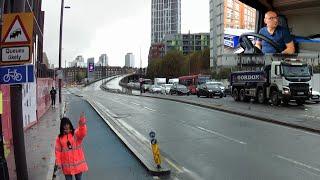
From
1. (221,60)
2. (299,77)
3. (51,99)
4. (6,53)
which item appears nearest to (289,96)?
(299,77)

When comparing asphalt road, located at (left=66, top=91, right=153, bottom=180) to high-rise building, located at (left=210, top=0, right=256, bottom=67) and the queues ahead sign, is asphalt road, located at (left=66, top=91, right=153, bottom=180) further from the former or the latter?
high-rise building, located at (left=210, top=0, right=256, bottom=67)

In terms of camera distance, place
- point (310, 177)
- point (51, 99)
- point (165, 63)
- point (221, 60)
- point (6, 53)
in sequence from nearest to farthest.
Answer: point (6, 53) → point (310, 177) → point (51, 99) → point (221, 60) → point (165, 63)

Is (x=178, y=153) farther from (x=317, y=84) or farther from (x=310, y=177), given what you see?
(x=317, y=84)

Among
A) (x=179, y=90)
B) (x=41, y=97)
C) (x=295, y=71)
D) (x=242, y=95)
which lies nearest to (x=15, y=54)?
(x=41, y=97)

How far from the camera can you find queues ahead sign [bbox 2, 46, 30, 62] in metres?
9.48

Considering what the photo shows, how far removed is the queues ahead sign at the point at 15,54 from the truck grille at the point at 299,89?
28233 millimetres

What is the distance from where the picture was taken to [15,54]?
9.52 metres

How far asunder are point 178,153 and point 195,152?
18.6 inches

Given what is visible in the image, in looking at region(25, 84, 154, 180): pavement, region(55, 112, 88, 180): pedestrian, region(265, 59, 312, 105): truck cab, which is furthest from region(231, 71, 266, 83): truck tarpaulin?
region(55, 112, 88, 180): pedestrian

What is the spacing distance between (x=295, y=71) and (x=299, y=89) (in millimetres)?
1265

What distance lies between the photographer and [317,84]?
51.8m

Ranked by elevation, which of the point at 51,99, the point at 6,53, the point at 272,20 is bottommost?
the point at 51,99

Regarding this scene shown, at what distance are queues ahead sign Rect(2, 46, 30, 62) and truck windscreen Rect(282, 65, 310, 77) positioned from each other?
28.5 m

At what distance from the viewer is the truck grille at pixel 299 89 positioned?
3553 cm
